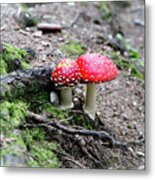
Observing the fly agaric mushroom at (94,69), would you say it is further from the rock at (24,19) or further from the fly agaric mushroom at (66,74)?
the rock at (24,19)

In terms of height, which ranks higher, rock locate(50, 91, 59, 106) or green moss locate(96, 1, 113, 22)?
green moss locate(96, 1, 113, 22)

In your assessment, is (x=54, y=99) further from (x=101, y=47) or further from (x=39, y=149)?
(x=101, y=47)

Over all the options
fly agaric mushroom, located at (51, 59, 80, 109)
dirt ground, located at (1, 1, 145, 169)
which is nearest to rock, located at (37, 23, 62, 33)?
dirt ground, located at (1, 1, 145, 169)

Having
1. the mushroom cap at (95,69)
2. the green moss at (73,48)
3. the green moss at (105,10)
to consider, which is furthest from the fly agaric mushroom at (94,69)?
the green moss at (105,10)

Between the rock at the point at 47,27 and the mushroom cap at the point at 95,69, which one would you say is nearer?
the mushroom cap at the point at 95,69

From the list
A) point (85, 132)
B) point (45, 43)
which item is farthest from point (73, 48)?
point (85, 132)

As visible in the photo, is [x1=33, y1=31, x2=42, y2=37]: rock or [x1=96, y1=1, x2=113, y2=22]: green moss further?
[x1=96, y1=1, x2=113, y2=22]: green moss

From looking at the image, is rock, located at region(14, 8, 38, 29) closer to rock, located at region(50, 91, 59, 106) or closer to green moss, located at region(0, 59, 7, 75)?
green moss, located at region(0, 59, 7, 75)
